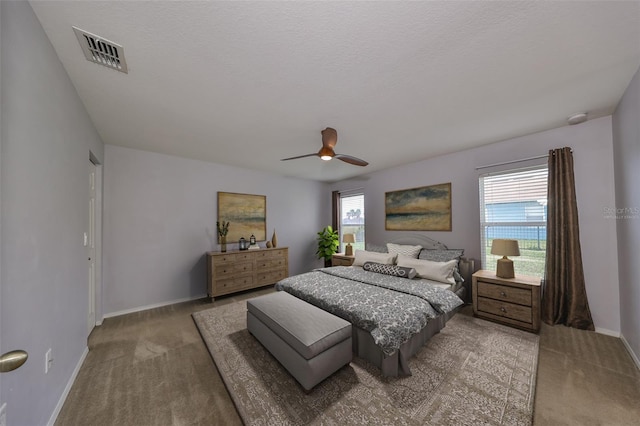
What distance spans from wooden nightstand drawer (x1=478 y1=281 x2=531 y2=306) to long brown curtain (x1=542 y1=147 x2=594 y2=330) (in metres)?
0.45

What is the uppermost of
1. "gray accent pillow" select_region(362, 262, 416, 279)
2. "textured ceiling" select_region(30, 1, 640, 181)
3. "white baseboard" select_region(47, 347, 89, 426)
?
"textured ceiling" select_region(30, 1, 640, 181)

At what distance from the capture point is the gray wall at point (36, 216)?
1104mm

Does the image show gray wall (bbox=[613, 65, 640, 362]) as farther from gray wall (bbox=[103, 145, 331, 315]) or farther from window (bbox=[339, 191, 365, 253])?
gray wall (bbox=[103, 145, 331, 315])

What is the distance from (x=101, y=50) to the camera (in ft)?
5.21

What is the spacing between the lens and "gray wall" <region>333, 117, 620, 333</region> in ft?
8.68

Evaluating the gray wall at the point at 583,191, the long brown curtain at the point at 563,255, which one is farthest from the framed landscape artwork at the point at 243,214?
the long brown curtain at the point at 563,255

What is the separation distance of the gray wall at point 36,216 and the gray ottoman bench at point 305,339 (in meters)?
1.48

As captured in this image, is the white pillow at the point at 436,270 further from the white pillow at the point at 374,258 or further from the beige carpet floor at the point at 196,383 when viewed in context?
the beige carpet floor at the point at 196,383

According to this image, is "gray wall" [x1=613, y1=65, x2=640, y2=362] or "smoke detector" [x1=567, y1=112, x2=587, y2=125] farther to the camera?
"smoke detector" [x1=567, y1=112, x2=587, y2=125]

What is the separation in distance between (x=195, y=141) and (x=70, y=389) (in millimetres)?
2839

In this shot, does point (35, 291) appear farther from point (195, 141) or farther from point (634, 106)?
point (634, 106)

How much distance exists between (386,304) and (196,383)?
1.80 metres

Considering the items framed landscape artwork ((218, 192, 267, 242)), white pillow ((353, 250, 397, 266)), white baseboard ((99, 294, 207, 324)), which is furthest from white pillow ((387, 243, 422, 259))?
white baseboard ((99, 294, 207, 324))

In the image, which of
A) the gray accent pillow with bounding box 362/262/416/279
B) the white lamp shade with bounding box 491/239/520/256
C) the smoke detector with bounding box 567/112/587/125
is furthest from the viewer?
the gray accent pillow with bounding box 362/262/416/279
